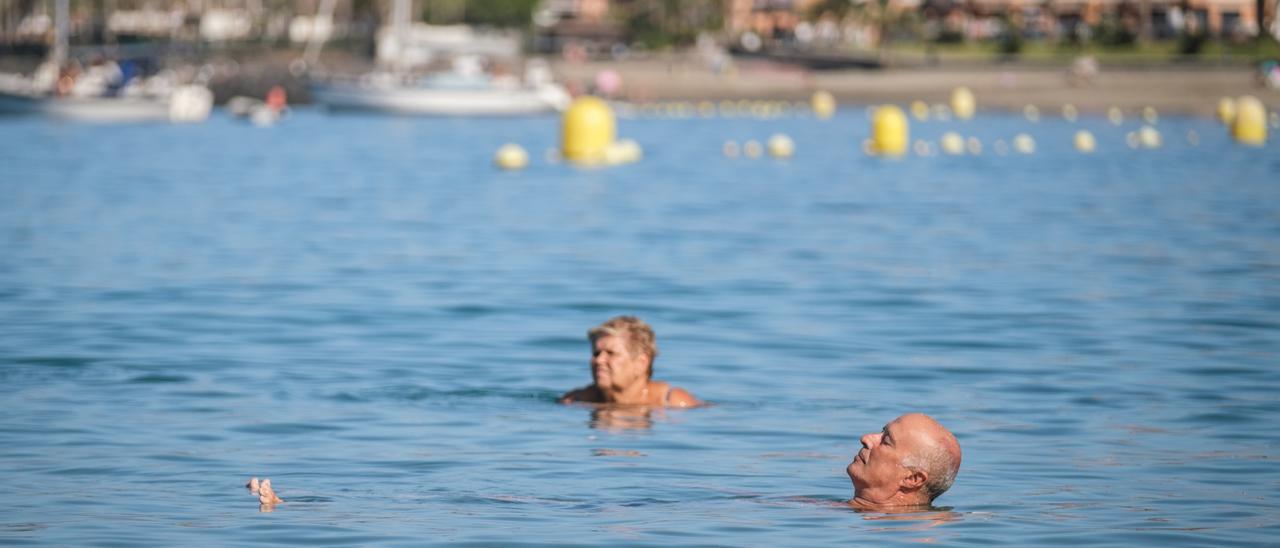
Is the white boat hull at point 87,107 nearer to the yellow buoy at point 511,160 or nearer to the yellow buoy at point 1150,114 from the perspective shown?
the yellow buoy at point 511,160

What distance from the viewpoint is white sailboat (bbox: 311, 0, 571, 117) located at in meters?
75.8

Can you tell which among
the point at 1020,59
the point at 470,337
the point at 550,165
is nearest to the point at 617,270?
the point at 470,337

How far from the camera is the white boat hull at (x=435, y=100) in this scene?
75.8 m

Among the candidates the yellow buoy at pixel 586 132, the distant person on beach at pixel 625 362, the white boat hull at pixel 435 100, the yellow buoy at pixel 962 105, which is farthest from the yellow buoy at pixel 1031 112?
the distant person on beach at pixel 625 362

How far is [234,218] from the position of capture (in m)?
31.4

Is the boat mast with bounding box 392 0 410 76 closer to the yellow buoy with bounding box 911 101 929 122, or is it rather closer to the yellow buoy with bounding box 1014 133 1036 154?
the yellow buoy with bounding box 911 101 929 122

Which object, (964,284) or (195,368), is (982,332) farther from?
(195,368)

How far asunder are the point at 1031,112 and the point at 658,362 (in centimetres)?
6561

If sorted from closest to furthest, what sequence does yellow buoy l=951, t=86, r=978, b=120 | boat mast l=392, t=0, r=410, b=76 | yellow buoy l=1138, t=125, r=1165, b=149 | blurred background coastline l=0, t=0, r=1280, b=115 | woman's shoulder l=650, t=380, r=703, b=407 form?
woman's shoulder l=650, t=380, r=703, b=407 → yellow buoy l=1138, t=125, r=1165, b=149 → boat mast l=392, t=0, r=410, b=76 → yellow buoy l=951, t=86, r=978, b=120 → blurred background coastline l=0, t=0, r=1280, b=115

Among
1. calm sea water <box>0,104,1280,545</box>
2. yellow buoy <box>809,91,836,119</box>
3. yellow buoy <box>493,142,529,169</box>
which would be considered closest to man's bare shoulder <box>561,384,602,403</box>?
calm sea water <box>0,104,1280,545</box>

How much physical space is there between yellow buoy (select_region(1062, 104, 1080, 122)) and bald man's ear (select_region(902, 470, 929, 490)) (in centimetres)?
6951

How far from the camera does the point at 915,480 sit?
9812 millimetres

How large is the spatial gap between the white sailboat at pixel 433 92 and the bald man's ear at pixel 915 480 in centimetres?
6668

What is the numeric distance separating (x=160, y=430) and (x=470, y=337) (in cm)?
537
